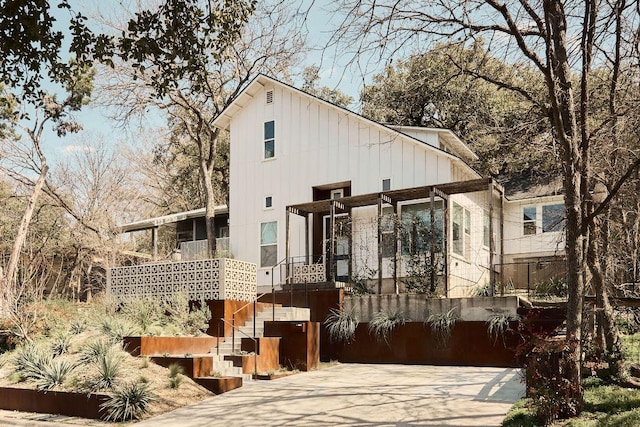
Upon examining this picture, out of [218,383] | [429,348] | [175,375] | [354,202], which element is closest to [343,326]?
[429,348]

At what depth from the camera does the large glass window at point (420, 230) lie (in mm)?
19391

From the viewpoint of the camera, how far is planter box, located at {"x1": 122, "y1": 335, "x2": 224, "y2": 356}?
1385 cm

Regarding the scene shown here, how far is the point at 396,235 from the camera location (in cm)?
1925

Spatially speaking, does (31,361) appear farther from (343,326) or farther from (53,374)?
(343,326)

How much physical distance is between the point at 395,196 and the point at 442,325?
527 centimetres

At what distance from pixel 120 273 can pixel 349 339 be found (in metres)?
8.01

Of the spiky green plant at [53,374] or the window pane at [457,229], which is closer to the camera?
the spiky green plant at [53,374]

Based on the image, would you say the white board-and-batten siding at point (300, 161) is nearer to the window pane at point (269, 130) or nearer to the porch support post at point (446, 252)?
the window pane at point (269, 130)

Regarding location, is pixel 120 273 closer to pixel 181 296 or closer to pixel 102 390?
pixel 181 296

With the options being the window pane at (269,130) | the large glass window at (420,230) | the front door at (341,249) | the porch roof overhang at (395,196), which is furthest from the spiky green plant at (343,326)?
the window pane at (269,130)

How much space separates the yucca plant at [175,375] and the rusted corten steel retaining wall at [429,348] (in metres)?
5.23

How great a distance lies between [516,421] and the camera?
8938 mm

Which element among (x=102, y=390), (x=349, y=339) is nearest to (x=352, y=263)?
(x=349, y=339)

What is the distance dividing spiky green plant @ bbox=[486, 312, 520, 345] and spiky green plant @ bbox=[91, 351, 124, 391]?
813 centimetres
